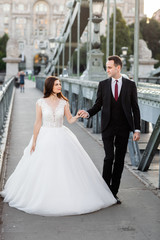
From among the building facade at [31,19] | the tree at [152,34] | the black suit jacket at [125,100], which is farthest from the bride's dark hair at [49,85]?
the building facade at [31,19]

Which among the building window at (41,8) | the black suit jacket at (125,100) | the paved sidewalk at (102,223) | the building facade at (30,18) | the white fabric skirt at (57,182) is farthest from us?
the building window at (41,8)

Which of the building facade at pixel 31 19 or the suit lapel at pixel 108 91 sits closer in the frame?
the suit lapel at pixel 108 91

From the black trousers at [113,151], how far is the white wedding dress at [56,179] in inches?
5.8

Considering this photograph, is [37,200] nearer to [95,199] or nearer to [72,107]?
[95,199]

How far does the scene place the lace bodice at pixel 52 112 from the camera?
16.1ft

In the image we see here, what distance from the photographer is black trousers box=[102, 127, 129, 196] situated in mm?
4801

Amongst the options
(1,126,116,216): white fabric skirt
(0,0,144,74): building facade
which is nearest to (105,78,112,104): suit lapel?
(1,126,116,216): white fabric skirt

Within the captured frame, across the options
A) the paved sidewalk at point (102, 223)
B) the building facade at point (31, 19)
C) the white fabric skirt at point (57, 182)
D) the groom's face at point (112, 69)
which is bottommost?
the paved sidewalk at point (102, 223)

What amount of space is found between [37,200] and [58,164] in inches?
16.5

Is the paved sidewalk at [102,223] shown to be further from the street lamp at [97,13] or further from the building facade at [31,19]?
the building facade at [31,19]

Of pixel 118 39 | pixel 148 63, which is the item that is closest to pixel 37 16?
pixel 118 39

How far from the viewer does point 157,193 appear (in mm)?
5297

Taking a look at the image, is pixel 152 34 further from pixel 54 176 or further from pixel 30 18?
pixel 54 176

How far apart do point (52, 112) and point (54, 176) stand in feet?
2.25
